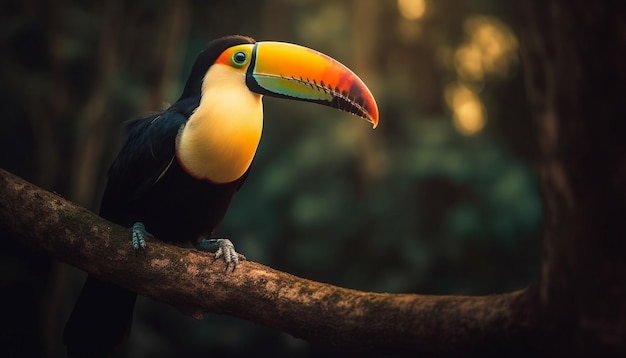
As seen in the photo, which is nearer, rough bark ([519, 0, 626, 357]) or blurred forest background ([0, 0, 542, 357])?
rough bark ([519, 0, 626, 357])

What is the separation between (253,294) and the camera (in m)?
2.20

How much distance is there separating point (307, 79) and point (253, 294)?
80 centimetres

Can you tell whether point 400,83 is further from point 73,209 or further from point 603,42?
point 603,42

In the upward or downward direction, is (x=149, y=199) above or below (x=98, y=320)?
above

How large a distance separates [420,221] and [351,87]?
4.24 meters

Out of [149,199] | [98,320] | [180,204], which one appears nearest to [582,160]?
[180,204]

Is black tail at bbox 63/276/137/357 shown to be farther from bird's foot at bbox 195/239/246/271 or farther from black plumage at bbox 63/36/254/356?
bird's foot at bbox 195/239/246/271

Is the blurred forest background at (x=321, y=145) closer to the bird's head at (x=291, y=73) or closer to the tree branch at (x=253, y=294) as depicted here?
the bird's head at (x=291, y=73)

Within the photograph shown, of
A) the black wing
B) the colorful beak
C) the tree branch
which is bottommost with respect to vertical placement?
the tree branch

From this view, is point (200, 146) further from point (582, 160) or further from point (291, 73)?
point (582, 160)

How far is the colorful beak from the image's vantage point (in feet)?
8.44

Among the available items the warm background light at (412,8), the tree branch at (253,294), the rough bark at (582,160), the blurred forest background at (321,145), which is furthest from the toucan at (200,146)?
the warm background light at (412,8)

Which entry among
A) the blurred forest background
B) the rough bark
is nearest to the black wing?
the rough bark

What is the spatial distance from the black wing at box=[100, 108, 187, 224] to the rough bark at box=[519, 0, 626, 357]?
1.43m
